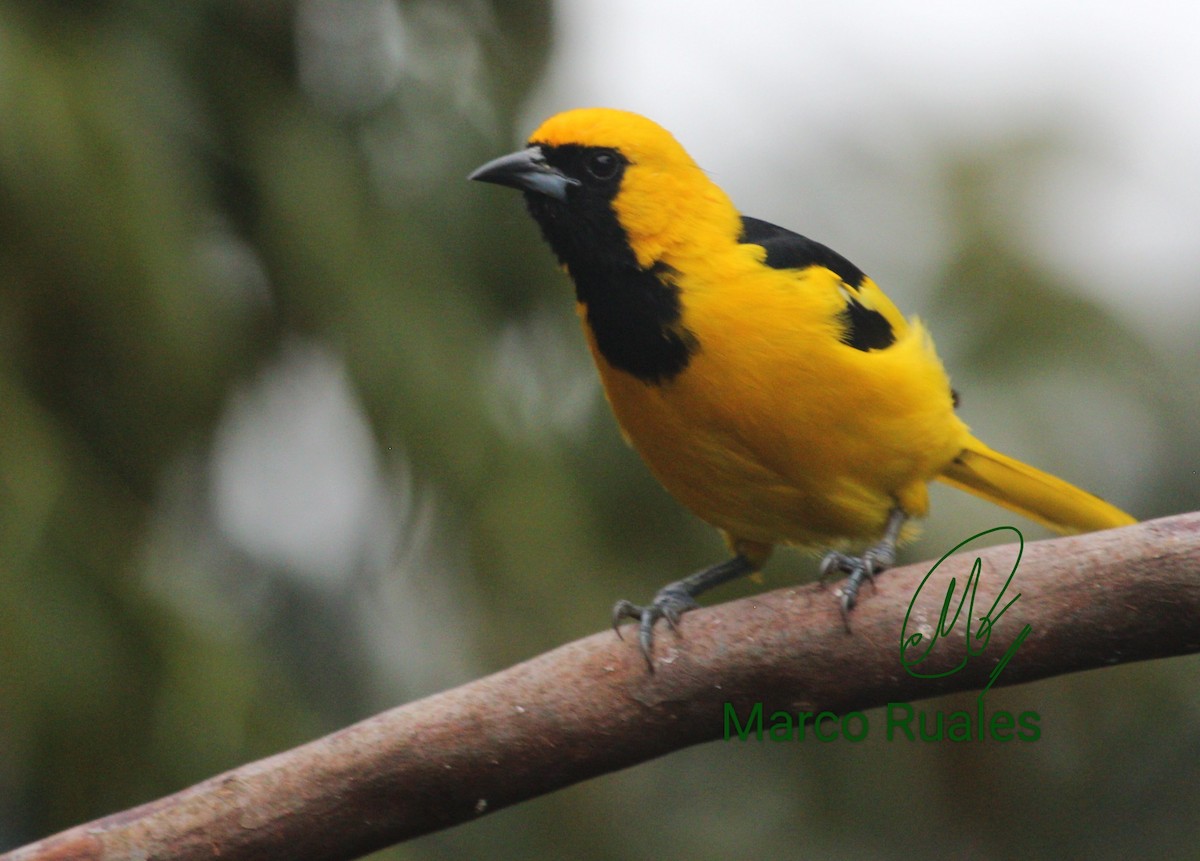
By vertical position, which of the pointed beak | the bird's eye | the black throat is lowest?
the black throat

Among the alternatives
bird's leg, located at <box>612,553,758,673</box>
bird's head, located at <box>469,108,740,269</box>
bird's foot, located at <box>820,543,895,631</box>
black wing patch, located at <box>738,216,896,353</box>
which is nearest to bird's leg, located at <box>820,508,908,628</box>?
bird's foot, located at <box>820,543,895,631</box>

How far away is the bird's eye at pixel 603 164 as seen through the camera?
9.92 feet

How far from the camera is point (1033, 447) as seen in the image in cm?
468

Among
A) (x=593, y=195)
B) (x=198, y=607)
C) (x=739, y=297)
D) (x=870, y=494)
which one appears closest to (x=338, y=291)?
(x=198, y=607)

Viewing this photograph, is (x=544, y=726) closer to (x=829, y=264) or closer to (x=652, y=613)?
(x=652, y=613)

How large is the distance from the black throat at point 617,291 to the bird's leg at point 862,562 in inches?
22.2

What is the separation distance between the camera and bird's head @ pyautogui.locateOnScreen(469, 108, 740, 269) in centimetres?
295

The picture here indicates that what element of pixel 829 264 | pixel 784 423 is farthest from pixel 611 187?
pixel 784 423

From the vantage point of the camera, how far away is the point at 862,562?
269cm

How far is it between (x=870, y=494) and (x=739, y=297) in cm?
59

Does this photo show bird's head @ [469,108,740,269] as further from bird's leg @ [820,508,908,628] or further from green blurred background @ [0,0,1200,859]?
green blurred background @ [0,0,1200,859]

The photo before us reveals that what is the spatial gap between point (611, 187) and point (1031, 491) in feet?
4.89

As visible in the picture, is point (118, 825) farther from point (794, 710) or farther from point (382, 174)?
point (382, 174)

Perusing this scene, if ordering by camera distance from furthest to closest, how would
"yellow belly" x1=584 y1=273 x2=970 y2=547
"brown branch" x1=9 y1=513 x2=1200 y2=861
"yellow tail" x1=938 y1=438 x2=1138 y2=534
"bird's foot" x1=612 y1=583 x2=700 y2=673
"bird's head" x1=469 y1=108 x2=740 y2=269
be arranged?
"yellow tail" x1=938 y1=438 x2=1138 y2=534, "bird's head" x1=469 y1=108 x2=740 y2=269, "yellow belly" x1=584 y1=273 x2=970 y2=547, "bird's foot" x1=612 y1=583 x2=700 y2=673, "brown branch" x1=9 y1=513 x2=1200 y2=861
